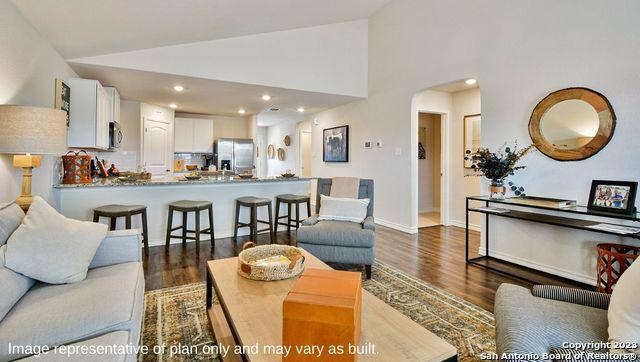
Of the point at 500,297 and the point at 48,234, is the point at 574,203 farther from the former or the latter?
the point at 48,234

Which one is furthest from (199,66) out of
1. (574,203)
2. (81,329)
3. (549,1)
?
(574,203)

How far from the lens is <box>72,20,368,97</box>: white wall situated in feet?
13.0

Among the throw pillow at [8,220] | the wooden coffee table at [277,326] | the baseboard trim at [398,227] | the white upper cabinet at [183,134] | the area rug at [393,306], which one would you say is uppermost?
the white upper cabinet at [183,134]

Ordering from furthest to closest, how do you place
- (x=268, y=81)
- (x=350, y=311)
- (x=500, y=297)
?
(x=268, y=81) < (x=500, y=297) < (x=350, y=311)

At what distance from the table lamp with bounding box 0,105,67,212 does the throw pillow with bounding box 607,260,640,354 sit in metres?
3.14

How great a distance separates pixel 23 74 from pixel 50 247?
180 cm

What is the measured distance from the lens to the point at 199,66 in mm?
4176

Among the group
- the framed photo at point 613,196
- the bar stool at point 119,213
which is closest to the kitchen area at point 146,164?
the bar stool at point 119,213

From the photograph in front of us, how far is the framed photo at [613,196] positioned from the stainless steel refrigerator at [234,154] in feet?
21.1

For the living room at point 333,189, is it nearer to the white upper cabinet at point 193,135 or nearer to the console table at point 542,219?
the console table at point 542,219

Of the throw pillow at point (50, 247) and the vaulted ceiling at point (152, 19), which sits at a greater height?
the vaulted ceiling at point (152, 19)

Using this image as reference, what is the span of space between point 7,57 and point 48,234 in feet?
5.10

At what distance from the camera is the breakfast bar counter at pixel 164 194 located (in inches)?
141

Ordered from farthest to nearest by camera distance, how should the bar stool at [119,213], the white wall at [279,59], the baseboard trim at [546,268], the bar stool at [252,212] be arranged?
the bar stool at [252,212]
the white wall at [279,59]
the bar stool at [119,213]
the baseboard trim at [546,268]
